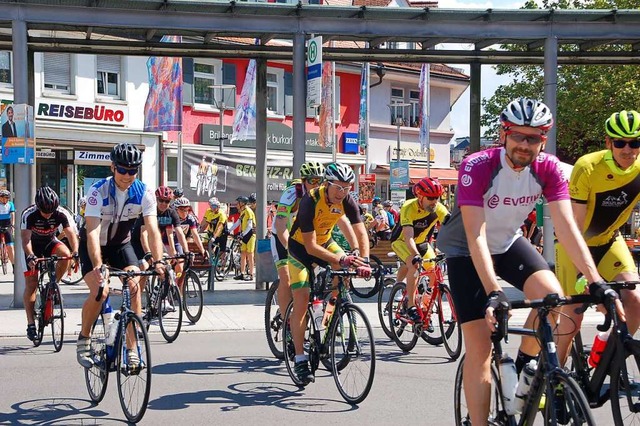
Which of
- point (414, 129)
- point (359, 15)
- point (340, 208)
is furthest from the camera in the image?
point (414, 129)

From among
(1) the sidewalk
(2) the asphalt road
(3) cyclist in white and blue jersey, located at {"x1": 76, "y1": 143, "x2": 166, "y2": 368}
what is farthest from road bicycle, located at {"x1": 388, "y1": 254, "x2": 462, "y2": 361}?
(3) cyclist in white and blue jersey, located at {"x1": 76, "y1": 143, "x2": 166, "y2": 368}

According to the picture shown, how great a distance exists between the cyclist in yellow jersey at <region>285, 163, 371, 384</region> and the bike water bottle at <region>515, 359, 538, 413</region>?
2.84m

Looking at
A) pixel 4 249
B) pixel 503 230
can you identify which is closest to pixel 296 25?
pixel 4 249

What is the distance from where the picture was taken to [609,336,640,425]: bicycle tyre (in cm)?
475

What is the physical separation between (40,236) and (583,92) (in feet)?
106

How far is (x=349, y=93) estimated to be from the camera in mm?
40594

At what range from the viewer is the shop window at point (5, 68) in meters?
28.4

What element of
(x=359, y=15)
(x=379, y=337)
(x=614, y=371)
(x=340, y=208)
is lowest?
(x=379, y=337)

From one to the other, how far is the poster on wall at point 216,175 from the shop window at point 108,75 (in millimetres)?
3659

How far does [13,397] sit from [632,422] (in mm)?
5030

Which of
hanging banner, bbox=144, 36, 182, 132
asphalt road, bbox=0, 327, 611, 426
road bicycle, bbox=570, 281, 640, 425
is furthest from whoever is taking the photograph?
hanging banner, bbox=144, 36, 182, 132

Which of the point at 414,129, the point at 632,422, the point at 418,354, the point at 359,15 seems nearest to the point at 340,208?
the point at 418,354

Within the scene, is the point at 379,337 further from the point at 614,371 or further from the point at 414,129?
the point at 414,129

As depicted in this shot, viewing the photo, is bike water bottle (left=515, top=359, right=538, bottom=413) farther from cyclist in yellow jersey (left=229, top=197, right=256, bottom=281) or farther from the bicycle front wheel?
cyclist in yellow jersey (left=229, top=197, right=256, bottom=281)
